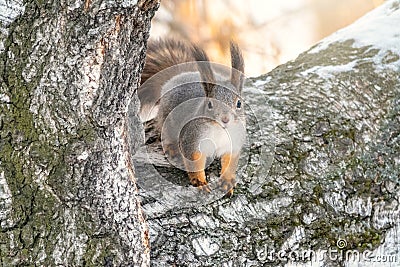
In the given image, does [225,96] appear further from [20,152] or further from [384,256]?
[20,152]

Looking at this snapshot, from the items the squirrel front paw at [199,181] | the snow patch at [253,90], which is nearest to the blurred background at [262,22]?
the snow patch at [253,90]

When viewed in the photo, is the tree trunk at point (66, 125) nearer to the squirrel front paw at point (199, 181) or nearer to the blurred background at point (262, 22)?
the squirrel front paw at point (199, 181)

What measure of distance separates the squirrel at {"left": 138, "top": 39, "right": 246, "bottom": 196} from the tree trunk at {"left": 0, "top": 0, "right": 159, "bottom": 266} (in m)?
0.62

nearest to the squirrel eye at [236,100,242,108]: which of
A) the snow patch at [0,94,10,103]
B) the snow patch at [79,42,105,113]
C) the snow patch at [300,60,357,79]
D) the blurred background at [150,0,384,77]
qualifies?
the snow patch at [300,60,357,79]

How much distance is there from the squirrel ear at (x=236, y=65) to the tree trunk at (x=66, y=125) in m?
0.73

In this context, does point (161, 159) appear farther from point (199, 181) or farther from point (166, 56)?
point (166, 56)

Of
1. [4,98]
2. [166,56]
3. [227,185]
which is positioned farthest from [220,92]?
[4,98]

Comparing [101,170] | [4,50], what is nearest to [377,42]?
[101,170]

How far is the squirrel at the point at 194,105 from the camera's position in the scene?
5.59ft

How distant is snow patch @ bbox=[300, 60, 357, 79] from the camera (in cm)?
202

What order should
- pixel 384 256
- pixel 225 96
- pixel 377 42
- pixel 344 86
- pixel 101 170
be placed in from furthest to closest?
pixel 377 42, pixel 344 86, pixel 225 96, pixel 384 256, pixel 101 170

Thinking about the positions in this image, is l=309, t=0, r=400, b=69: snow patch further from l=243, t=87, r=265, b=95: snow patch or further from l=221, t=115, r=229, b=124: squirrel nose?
l=221, t=115, r=229, b=124: squirrel nose

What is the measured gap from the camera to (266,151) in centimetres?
166

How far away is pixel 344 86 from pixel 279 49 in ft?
6.97
